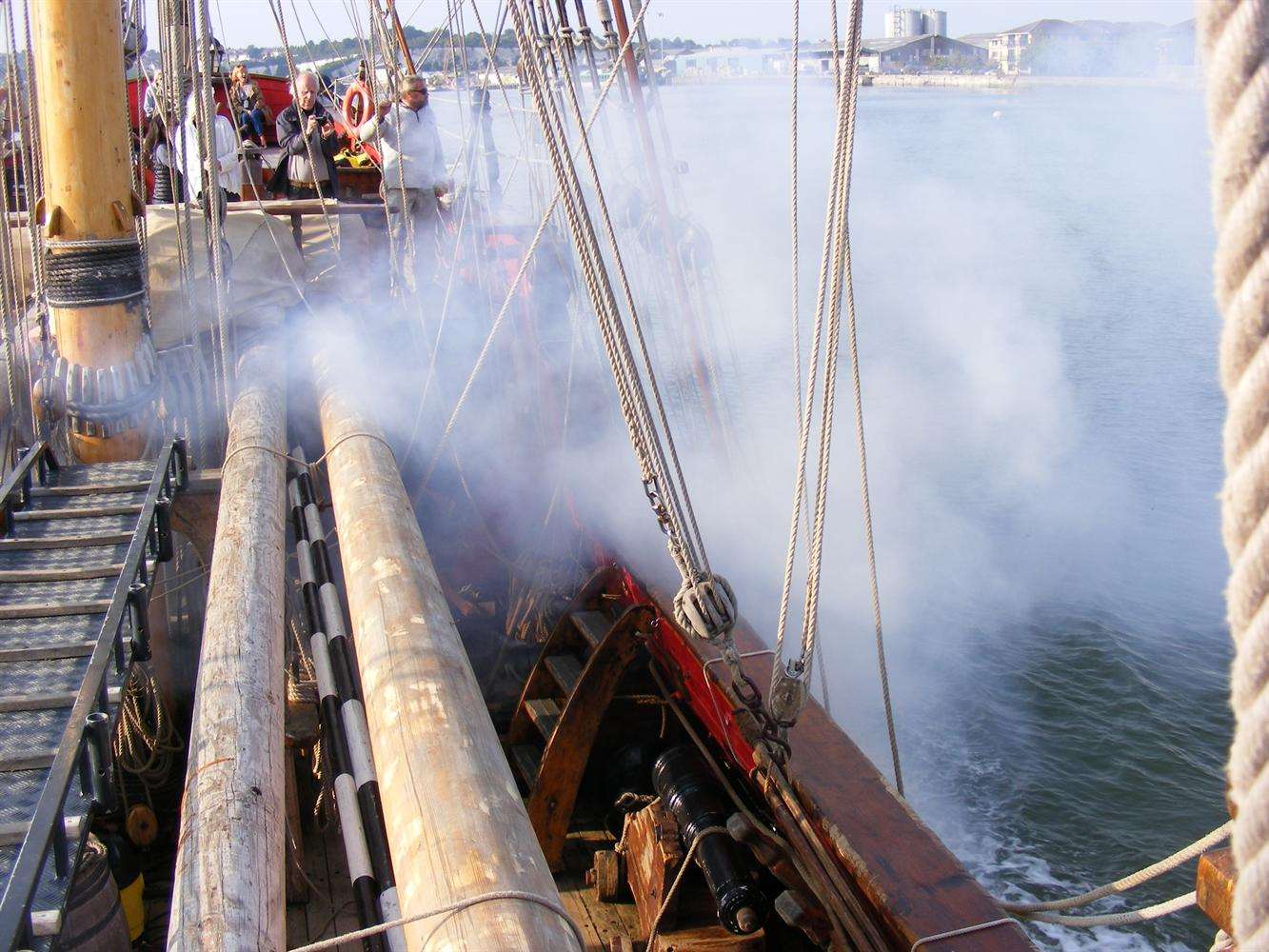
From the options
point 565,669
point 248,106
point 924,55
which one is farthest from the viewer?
point 924,55

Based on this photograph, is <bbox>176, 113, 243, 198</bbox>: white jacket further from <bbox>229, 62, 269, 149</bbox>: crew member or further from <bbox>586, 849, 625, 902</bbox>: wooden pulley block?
<bbox>586, 849, 625, 902</bbox>: wooden pulley block

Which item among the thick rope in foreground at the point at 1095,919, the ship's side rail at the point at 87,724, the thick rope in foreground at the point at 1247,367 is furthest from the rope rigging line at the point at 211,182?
the thick rope in foreground at the point at 1247,367

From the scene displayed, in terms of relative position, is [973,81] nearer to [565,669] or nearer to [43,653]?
[565,669]

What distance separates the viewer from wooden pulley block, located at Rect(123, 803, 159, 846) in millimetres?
4969

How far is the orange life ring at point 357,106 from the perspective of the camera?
8844 millimetres

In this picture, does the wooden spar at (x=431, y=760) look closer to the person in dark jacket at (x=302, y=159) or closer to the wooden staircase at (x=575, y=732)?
the wooden staircase at (x=575, y=732)

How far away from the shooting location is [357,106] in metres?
9.78

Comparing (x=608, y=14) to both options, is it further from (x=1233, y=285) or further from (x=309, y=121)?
(x=1233, y=285)

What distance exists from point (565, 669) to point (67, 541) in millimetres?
2448

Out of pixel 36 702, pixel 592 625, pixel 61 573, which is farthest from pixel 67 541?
pixel 592 625

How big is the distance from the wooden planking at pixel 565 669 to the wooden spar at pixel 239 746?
177cm

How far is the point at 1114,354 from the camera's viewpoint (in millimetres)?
16500

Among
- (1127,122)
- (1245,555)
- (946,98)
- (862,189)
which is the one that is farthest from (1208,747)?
(946,98)

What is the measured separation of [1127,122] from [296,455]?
1402 inches
